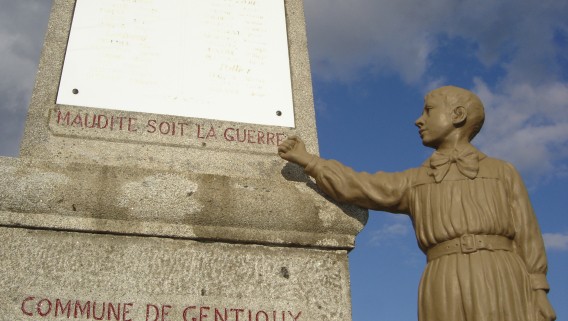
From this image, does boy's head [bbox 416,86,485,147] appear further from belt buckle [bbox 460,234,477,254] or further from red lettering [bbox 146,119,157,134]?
red lettering [bbox 146,119,157,134]

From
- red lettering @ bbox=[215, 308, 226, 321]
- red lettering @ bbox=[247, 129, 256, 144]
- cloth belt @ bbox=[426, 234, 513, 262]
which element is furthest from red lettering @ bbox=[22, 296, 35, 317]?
cloth belt @ bbox=[426, 234, 513, 262]

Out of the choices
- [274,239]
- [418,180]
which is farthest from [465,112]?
[274,239]

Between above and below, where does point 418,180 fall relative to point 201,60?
below

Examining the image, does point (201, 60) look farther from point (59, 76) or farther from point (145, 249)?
point (145, 249)

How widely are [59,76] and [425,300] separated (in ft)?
11.5

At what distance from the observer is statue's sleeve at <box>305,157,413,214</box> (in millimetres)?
5488

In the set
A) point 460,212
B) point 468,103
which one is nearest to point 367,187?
point 460,212

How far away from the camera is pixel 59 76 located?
19.9 ft

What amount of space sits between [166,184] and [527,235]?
2634mm

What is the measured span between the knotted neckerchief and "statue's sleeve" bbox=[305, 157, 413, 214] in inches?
8.4

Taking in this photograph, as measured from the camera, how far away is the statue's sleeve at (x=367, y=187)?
549 centimetres

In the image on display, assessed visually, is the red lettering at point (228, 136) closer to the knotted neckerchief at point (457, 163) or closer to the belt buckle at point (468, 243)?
the knotted neckerchief at point (457, 163)

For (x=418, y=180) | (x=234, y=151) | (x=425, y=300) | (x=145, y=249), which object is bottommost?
(x=425, y=300)

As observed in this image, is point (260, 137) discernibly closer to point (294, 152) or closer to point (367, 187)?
point (294, 152)
